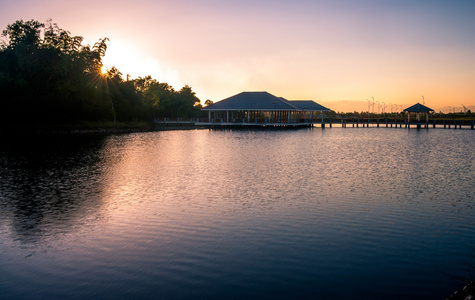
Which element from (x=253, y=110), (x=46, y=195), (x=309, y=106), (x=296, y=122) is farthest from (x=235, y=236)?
(x=309, y=106)

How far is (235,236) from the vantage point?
1083 cm

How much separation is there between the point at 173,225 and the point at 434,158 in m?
26.3

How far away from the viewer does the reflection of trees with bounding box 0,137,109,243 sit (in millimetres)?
→ 11773

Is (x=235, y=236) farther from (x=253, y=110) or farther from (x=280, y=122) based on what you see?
A: (x=280, y=122)

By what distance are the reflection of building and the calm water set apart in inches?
2527

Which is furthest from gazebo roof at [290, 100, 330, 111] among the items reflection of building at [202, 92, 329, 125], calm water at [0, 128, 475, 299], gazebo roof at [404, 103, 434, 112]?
calm water at [0, 128, 475, 299]

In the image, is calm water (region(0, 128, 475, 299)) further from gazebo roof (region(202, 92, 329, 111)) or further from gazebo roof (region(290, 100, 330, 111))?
gazebo roof (region(290, 100, 330, 111))

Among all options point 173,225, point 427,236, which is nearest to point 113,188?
point 173,225

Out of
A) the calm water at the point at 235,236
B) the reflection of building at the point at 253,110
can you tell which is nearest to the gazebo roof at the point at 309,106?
the reflection of building at the point at 253,110

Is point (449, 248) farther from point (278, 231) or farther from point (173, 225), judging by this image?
point (173, 225)

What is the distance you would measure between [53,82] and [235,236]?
6283cm

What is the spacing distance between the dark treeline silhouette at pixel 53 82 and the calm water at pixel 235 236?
43.7 meters

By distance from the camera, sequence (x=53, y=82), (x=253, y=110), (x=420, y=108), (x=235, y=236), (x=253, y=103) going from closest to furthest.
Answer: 1. (x=235, y=236)
2. (x=53, y=82)
3. (x=253, y=110)
4. (x=253, y=103)
5. (x=420, y=108)

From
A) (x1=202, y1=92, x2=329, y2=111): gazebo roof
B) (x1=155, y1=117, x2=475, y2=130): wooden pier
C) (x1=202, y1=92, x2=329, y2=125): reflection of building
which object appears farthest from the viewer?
(x1=155, y1=117, x2=475, y2=130): wooden pier
